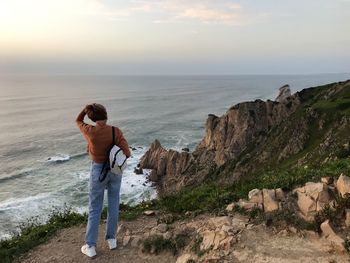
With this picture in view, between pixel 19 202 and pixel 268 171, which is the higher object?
pixel 268 171

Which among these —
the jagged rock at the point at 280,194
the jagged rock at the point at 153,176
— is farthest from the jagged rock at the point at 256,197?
the jagged rock at the point at 153,176

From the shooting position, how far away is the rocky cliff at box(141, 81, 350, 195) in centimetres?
4300

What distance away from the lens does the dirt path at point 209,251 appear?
708 cm

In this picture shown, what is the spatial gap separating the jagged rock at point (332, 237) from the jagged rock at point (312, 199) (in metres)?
0.41

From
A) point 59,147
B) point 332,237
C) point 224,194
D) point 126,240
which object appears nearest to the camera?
point 332,237

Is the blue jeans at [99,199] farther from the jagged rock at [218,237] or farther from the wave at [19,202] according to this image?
the wave at [19,202]

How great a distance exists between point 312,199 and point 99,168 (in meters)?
4.29

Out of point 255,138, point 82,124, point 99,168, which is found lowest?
point 255,138

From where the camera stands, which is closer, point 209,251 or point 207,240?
point 209,251

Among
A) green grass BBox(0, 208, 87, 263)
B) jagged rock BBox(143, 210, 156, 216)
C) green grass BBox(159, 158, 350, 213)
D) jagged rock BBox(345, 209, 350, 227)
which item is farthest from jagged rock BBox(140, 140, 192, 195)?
jagged rock BBox(345, 209, 350, 227)

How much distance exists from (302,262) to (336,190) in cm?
220

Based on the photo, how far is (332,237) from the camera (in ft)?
23.5

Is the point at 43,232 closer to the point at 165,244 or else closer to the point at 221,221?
the point at 165,244

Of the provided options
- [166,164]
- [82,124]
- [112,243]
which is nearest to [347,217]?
[112,243]
